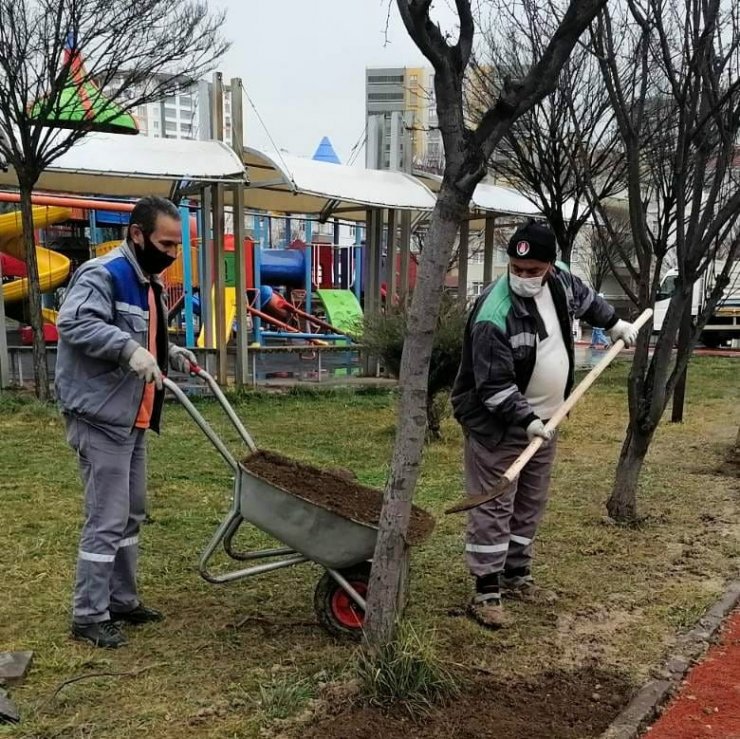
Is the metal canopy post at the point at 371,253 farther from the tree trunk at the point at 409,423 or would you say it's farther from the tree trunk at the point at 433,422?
the tree trunk at the point at 409,423

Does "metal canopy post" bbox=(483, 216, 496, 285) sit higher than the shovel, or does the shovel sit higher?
"metal canopy post" bbox=(483, 216, 496, 285)

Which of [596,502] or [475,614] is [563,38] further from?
[596,502]

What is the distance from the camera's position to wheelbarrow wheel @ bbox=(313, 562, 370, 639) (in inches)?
127

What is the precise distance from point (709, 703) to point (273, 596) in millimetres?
1884

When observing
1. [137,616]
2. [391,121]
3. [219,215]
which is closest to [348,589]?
[137,616]

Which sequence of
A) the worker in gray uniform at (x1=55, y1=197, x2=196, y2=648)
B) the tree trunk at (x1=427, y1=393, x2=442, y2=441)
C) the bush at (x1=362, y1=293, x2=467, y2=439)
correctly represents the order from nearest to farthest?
the worker in gray uniform at (x1=55, y1=197, x2=196, y2=648) < the bush at (x1=362, y1=293, x2=467, y2=439) < the tree trunk at (x1=427, y1=393, x2=442, y2=441)

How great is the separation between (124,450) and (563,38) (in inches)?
85.4

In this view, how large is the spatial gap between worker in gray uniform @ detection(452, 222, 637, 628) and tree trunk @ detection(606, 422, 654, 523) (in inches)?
50.1

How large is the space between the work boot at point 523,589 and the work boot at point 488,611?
0.69ft

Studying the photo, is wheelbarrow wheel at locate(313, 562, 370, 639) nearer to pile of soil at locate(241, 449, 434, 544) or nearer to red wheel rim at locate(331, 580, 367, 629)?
red wheel rim at locate(331, 580, 367, 629)

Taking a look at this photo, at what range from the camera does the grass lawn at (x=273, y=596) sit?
2787 millimetres

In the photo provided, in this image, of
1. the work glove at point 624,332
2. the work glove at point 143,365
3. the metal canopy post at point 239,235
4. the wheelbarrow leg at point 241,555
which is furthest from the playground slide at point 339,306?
the work glove at point 143,365

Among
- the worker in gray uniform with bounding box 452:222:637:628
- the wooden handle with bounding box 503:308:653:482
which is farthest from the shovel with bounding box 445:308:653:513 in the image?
the worker in gray uniform with bounding box 452:222:637:628

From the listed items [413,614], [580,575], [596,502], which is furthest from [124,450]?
[596,502]
